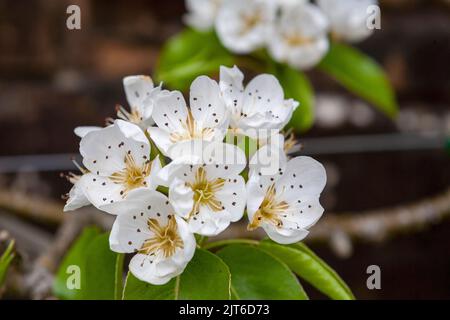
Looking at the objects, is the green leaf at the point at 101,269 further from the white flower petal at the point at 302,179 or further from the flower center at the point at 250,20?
the flower center at the point at 250,20

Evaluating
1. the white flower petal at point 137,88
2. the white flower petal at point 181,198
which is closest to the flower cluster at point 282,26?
the white flower petal at point 137,88

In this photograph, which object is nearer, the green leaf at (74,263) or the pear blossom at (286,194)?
the pear blossom at (286,194)

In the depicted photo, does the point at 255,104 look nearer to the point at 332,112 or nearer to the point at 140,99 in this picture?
the point at 140,99

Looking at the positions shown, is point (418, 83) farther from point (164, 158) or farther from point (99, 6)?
point (164, 158)

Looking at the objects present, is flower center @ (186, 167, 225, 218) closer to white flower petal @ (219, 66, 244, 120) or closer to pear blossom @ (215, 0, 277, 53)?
white flower petal @ (219, 66, 244, 120)

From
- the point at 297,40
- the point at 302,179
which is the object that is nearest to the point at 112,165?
the point at 302,179

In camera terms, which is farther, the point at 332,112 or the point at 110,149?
the point at 332,112

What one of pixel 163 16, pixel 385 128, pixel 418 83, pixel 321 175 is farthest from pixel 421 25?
pixel 321 175
